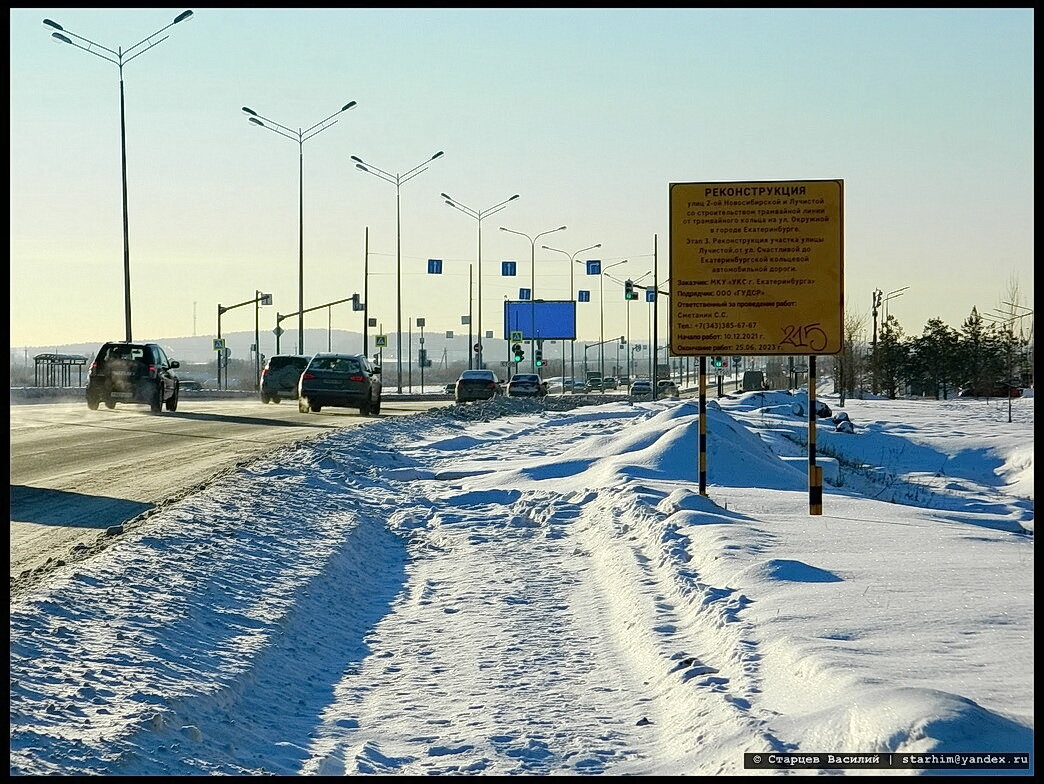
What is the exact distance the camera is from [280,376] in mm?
45062

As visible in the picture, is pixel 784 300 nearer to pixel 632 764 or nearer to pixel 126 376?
pixel 632 764

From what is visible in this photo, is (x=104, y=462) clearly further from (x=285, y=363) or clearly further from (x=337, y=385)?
(x=285, y=363)

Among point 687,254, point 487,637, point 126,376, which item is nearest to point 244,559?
point 487,637

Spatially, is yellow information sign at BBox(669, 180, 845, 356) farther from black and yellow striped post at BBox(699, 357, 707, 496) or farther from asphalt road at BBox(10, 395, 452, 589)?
asphalt road at BBox(10, 395, 452, 589)

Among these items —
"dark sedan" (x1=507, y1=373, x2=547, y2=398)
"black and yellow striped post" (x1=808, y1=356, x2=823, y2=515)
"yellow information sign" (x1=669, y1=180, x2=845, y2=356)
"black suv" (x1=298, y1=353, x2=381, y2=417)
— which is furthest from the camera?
"dark sedan" (x1=507, y1=373, x2=547, y2=398)

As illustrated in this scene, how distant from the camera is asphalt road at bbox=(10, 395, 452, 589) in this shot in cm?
1151

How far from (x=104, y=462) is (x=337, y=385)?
18.1m

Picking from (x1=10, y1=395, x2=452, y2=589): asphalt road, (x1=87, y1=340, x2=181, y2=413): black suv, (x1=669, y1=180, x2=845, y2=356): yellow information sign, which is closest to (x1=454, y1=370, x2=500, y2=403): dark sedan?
(x1=10, y1=395, x2=452, y2=589): asphalt road

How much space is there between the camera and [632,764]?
18.6ft

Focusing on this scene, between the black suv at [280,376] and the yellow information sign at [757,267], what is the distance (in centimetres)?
3144

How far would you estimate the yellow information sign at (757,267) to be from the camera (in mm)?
14391


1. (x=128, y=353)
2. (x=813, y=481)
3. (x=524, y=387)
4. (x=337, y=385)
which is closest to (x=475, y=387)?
(x=524, y=387)

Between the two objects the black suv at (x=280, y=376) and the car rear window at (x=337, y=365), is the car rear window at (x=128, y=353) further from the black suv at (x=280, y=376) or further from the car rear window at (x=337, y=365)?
the black suv at (x=280, y=376)

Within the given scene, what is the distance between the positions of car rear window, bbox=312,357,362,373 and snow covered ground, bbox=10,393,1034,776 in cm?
2154
